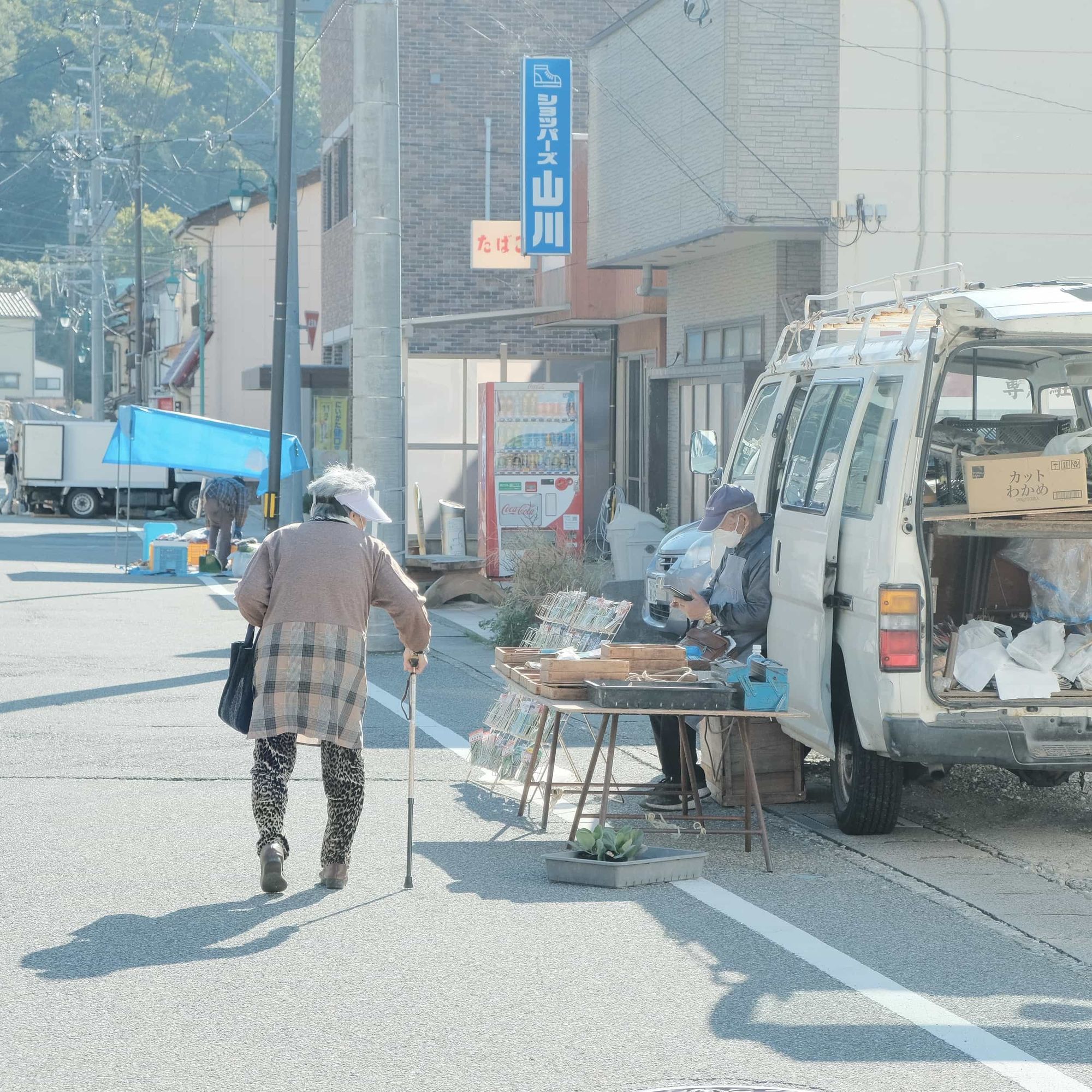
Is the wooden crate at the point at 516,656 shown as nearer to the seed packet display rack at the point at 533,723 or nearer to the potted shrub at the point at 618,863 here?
the seed packet display rack at the point at 533,723

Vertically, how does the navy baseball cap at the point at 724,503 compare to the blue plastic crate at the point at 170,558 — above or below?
above

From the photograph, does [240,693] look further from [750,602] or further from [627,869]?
[750,602]

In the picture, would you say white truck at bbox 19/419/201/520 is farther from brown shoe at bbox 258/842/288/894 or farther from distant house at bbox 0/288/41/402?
distant house at bbox 0/288/41/402

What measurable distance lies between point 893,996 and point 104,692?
8.53 metres

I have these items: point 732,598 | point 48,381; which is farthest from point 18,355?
point 732,598

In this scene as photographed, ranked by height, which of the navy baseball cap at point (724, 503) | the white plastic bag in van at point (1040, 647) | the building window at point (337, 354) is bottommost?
the white plastic bag in van at point (1040, 647)

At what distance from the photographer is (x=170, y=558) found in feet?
81.4

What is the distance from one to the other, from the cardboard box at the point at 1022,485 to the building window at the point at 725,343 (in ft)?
34.4

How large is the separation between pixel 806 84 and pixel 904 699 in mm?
10678

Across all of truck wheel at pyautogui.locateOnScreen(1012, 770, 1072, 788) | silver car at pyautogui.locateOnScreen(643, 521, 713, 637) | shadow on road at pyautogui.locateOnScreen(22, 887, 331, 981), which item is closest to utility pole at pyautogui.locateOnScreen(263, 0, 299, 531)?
silver car at pyautogui.locateOnScreen(643, 521, 713, 637)

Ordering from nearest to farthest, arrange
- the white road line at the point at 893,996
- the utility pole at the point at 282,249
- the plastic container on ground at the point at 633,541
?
1. the white road line at the point at 893,996
2. the plastic container on ground at the point at 633,541
3. the utility pole at the point at 282,249

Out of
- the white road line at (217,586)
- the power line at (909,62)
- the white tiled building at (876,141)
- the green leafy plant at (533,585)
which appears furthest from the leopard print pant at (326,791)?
the white road line at (217,586)

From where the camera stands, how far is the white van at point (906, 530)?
757 centimetres

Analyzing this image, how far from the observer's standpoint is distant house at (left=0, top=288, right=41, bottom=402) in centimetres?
10162
